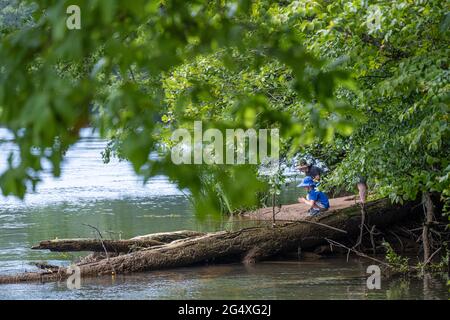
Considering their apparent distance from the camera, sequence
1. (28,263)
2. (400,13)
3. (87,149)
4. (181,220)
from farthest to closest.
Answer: (87,149) < (181,220) < (28,263) < (400,13)

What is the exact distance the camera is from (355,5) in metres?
9.70

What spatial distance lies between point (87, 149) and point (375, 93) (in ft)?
118

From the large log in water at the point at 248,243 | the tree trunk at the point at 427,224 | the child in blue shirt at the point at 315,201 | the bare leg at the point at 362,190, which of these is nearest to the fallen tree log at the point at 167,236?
the large log in water at the point at 248,243

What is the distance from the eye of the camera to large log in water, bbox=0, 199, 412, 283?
1386cm

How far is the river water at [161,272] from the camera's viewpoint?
39.3ft

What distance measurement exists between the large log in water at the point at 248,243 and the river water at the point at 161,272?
10.0 inches

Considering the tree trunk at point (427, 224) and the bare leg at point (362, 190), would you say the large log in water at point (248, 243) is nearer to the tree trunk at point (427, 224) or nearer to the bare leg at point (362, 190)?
the bare leg at point (362, 190)

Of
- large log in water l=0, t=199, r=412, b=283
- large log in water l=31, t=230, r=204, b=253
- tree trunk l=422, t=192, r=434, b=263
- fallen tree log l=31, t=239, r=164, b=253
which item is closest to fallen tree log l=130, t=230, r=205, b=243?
large log in water l=31, t=230, r=204, b=253

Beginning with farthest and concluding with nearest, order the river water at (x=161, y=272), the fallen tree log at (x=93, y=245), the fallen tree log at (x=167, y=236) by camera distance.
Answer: the fallen tree log at (x=167, y=236) → the fallen tree log at (x=93, y=245) → the river water at (x=161, y=272)

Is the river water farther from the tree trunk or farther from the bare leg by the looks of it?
the bare leg

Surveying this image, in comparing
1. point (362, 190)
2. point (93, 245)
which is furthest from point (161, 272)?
point (362, 190)
